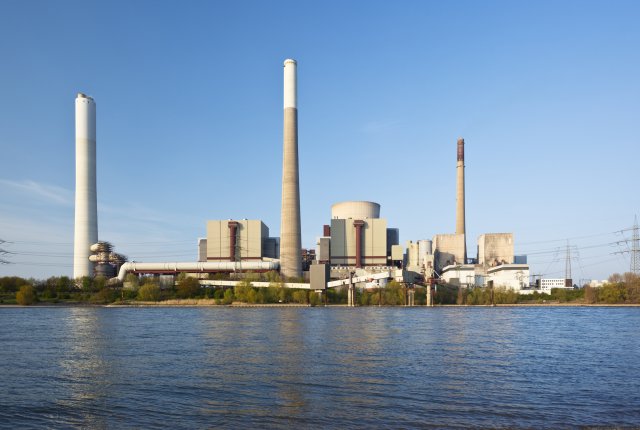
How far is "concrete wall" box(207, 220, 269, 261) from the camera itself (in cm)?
9925

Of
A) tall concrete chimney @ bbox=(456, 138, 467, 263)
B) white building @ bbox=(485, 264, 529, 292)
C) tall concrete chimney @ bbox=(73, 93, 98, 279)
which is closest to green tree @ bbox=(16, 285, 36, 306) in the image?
tall concrete chimney @ bbox=(73, 93, 98, 279)

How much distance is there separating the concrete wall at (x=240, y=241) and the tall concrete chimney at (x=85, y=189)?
2020 centimetres

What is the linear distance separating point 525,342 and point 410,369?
1244 cm

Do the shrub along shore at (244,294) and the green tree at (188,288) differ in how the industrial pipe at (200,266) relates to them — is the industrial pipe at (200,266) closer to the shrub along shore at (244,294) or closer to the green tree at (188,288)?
the shrub along shore at (244,294)

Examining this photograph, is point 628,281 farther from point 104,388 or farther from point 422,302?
point 104,388

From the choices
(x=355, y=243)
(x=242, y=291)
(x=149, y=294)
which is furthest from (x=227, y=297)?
(x=355, y=243)

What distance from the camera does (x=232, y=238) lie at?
98.8 metres

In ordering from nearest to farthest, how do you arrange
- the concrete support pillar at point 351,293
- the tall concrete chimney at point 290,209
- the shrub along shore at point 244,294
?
the concrete support pillar at point 351,293
the shrub along shore at point 244,294
the tall concrete chimney at point 290,209

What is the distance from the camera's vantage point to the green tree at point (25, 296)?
7688 cm

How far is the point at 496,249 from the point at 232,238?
51987mm

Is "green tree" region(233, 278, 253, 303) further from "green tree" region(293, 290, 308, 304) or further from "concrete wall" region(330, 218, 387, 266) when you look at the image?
"concrete wall" region(330, 218, 387, 266)

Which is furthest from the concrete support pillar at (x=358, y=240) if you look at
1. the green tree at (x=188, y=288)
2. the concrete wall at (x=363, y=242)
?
the green tree at (x=188, y=288)

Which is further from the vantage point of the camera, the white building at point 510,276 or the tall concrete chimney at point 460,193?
the tall concrete chimney at point 460,193

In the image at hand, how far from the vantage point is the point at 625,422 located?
12.6 m
